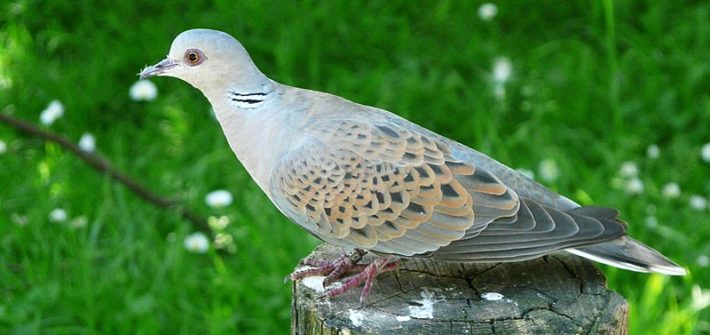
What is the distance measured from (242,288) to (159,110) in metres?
1.76

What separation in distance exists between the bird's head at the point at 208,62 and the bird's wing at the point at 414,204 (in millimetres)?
334

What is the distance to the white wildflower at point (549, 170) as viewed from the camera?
199 inches

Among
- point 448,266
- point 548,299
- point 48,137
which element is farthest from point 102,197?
point 548,299

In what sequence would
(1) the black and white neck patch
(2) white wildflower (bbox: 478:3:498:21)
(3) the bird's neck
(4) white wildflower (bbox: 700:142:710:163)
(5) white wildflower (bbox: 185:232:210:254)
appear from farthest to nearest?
(2) white wildflower (bbox: 478:3:498:21) → (4) white wildflower (bbox: 700:142:710:163) → (5) white wildflower (bbox: 185:232:210:254) → (1) the black and white neck patch → (3) the bird's neck

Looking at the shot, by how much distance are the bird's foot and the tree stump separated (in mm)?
22

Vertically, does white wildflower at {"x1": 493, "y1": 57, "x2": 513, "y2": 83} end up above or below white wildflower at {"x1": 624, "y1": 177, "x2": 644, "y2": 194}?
above

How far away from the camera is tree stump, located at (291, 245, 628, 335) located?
113 inches

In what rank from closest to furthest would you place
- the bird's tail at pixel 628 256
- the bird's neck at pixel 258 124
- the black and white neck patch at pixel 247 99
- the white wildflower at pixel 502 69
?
1. the bird's tail at pixel 628 256
2. the bird's neck at pixel 258 124
3. the black and white neck patch at pixel 247 99
4. the white wildflower at pixel 502 69

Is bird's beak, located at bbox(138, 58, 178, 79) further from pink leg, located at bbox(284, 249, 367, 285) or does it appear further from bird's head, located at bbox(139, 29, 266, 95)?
pink leg, located at bbox(284, 249, 367, 285)

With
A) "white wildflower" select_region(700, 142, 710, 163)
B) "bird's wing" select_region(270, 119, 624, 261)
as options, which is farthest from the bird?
"white wildflower" select_region(700, 142, 710, 163)

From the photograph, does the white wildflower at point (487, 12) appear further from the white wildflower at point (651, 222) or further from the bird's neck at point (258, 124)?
the bird's neck at point (258, 124)

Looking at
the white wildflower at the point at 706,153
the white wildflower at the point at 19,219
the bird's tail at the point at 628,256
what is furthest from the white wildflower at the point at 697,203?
the white wildflower at the point at 19,219

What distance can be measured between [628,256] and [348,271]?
30.7 inches

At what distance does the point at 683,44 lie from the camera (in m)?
6.59
